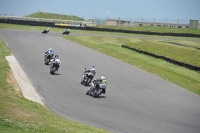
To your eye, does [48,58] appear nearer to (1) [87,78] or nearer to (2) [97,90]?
(1) [87,78]

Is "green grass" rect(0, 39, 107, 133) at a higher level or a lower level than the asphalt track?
higher

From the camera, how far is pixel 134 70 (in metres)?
29.6

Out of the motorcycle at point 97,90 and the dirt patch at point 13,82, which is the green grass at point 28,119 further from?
the motorcycle at point 97,90

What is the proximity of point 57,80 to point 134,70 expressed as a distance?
8993mm

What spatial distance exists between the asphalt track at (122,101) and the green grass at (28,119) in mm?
1033

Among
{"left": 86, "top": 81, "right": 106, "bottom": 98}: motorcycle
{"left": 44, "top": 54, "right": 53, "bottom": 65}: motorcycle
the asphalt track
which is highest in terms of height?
{"left": 44, "top": 54, "right": 53, "bottom": 65}: motorcycle

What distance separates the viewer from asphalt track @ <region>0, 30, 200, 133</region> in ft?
49.1

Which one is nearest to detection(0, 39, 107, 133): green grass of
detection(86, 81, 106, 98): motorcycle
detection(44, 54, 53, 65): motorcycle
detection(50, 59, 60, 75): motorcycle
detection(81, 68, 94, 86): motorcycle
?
detection(86, 81, 106, 98): motorcycle

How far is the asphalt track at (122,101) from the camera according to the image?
15.0 meters

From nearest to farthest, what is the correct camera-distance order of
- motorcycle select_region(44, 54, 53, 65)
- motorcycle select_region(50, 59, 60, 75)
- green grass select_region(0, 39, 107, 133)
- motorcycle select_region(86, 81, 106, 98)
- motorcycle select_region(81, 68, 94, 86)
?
1. green grass select_region(0, 39, 107, 133)
2. motorcycle select_region(86, 81, 106, 98)
3. motorcycle select_region(81, 68, 94, 86)
4. motorcycle select_region(50, 59, 60, 75)
5. motorcycle select_region(44, 54, 53, 65)

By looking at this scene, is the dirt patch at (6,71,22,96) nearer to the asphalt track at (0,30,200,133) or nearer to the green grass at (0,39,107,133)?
the green grass at (0,39,107,133)

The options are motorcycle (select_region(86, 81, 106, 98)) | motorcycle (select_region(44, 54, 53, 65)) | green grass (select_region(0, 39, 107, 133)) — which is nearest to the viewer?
green grass (select_region(0, 39, 107, 133))

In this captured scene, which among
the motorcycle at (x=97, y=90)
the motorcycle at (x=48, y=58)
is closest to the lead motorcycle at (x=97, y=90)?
the motorcycle at (x=97, y=90)

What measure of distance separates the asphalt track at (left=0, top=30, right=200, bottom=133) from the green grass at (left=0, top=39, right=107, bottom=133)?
1033 mm
